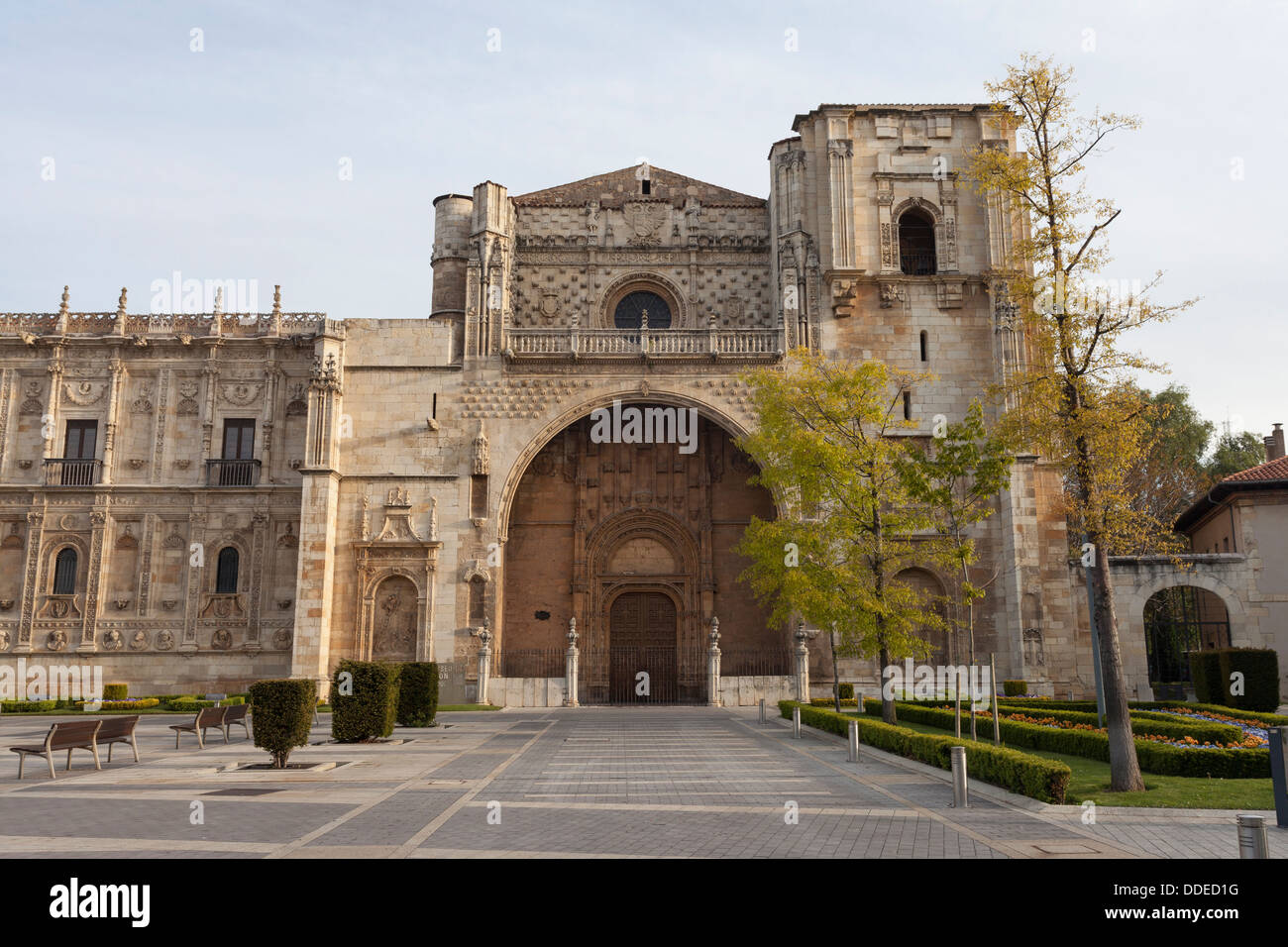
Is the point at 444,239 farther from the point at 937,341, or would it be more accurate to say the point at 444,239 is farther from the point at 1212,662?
the point at 1212,662

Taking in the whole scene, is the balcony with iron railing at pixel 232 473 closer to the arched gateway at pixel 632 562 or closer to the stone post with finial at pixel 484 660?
the arched gateway at pixel 632 562

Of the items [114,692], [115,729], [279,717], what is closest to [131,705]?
[114,692]

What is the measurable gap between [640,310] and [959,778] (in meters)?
28.0

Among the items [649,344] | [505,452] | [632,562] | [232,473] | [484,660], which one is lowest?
[484,660]

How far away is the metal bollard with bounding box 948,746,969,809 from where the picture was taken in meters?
11.2

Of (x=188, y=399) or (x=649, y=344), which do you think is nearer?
(x=649, y=344)

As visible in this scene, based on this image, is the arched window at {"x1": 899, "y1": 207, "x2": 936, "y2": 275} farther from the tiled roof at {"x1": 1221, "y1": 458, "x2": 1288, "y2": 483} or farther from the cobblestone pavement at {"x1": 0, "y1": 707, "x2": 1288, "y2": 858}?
the cobblestone pavement at {"x1": 0, "y1": 707, "x2": 1288, "y2": 858}

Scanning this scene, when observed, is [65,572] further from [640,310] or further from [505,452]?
[640,310]

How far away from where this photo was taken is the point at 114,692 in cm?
3142

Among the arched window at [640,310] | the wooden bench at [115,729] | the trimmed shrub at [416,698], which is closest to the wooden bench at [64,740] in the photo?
the wooden bench at [115,729]

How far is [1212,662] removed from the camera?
88.9ft

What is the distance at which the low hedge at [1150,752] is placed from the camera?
526 inches

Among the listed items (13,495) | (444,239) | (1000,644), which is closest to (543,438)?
(444,239)

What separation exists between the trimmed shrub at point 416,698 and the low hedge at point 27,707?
13.8m
